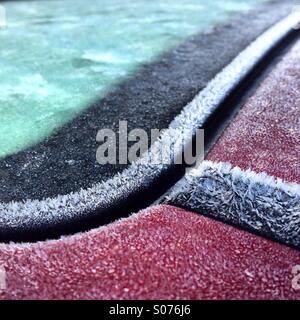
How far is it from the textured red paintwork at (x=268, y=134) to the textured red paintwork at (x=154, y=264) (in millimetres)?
242

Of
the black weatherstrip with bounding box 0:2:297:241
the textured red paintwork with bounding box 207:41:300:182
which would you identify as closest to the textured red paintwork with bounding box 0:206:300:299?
the black weatherstrip with bounding box 0:2:297:241

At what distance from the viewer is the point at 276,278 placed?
79 cm

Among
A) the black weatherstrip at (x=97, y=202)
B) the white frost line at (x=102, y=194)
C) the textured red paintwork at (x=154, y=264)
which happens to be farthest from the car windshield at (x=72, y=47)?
the textured red paintwork at (x=154, y=264)

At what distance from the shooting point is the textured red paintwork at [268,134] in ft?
3.53

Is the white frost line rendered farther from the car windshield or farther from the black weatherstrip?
the car windshield

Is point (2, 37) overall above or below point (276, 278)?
above

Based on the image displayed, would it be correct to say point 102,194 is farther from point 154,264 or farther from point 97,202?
point 154,264

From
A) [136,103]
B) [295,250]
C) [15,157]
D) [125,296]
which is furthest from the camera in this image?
[136,103]

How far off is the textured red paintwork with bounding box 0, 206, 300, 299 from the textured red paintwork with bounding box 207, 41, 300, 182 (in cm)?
24

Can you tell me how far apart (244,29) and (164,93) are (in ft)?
3.66

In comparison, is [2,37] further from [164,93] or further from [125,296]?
[125,296]

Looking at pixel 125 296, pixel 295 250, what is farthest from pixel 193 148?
pixel 125 296

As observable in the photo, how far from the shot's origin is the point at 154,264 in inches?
32.5

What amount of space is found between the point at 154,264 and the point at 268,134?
2.00 feet
